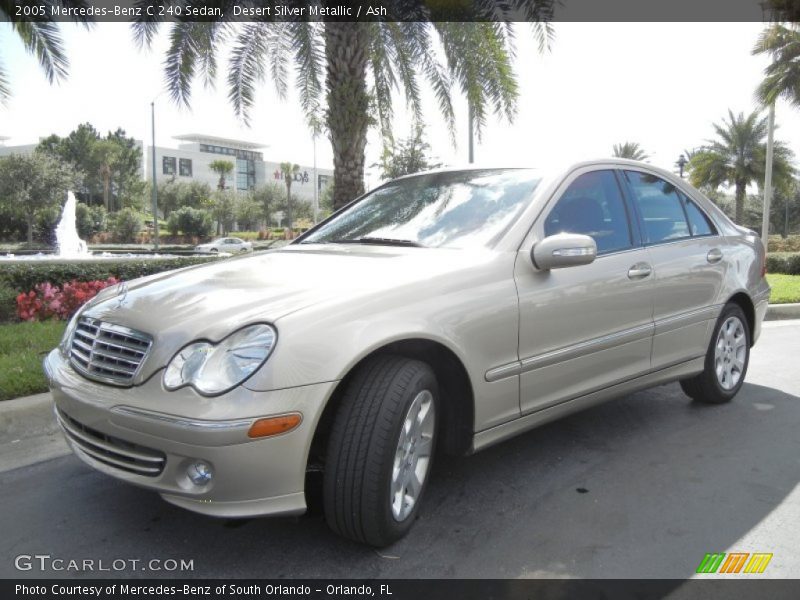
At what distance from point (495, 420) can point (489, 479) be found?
1.77 ft

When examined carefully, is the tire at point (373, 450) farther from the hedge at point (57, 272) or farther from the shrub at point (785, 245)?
the shrub at point (785, 245)

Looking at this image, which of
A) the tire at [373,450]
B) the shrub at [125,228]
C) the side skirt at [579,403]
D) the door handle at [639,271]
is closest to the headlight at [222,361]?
the tire at [373,450]

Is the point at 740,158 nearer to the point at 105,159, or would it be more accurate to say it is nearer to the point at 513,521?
the point at 513,521

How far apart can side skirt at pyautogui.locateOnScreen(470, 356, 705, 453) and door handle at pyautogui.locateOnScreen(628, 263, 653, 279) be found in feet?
1.93

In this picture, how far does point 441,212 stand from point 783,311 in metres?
8.02

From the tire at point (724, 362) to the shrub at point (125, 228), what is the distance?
190 ft

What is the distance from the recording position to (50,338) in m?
5.99

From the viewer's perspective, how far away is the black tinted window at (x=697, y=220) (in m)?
4.44

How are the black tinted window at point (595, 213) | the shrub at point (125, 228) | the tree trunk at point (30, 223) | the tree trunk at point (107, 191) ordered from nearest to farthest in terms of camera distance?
the black tinted window at point (595, 213) < the tree trunk at point (30, 223) < the shrub at point (125, 228) < the tree trunk at point (107, 191)

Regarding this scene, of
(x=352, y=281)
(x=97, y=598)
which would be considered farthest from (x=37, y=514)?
(x=352, y=281)

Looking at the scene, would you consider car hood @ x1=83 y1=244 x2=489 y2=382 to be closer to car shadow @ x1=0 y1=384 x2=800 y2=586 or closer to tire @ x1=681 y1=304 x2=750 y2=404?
car shadow @ x1=0 y1=384 x2=800 y2=586

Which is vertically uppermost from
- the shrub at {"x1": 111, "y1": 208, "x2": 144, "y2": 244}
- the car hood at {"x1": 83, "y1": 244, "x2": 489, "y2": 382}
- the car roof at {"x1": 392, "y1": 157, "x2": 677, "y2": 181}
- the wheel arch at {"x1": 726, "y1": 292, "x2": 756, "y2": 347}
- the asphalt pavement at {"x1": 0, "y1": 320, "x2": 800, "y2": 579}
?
the shrub at {"x1": 111, "y1": 208, "x2": 144, "y2": 244}

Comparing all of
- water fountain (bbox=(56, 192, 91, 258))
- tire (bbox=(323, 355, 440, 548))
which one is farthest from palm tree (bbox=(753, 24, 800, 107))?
water fountain (bbox=(56, 192, 91, 258))

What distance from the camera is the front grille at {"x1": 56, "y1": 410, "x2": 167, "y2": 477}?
2439mm
